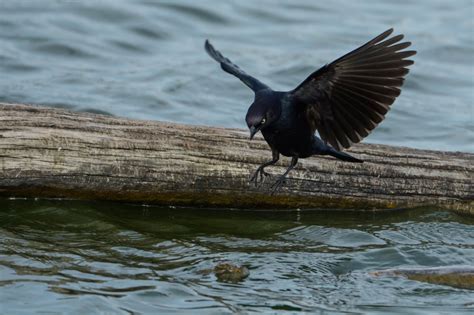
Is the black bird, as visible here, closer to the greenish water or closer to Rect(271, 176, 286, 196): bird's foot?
Rect(271, 176, 286, 196): bird's foot

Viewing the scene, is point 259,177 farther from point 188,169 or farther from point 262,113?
point 262,113

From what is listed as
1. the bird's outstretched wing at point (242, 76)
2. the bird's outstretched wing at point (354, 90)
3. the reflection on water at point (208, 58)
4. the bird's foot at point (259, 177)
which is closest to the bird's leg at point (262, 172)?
the bird's foot at point (259, 177)

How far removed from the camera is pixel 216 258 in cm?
669

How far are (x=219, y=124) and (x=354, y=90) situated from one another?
485 cm

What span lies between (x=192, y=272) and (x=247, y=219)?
109 cm

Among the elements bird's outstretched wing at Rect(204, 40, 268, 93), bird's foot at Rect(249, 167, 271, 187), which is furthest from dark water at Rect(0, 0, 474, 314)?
bird's outstretched wing at Rect(204, 40, 268, 93)

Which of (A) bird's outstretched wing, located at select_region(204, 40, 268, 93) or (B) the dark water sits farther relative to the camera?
(A) bird's outstretched wing, located at select_region(204, 40, 268, 93)

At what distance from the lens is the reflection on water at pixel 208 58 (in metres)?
11.7

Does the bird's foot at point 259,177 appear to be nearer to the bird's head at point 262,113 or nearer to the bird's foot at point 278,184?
the bird's foot at point 278,184

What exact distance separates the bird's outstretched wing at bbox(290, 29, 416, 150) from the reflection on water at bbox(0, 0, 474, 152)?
168 inches

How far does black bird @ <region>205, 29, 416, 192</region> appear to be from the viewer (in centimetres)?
620

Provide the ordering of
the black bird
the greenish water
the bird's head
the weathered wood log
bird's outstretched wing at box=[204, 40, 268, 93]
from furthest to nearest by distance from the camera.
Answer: bird's outstretched wing at box=[204, 40, 268, 93]
the weathered wood log
the bird's head
the black bird
the greenish water

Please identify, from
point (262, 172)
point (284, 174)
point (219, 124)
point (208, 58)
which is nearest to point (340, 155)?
point (284, 174)

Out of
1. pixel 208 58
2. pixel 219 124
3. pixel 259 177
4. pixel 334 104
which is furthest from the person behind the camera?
pixel 208 58
